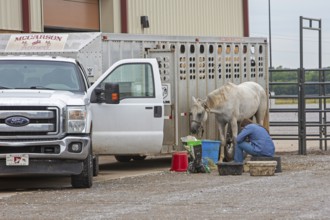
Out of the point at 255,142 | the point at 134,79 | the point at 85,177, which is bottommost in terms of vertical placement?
the point at 85,177

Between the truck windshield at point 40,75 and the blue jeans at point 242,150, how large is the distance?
11.4 feet

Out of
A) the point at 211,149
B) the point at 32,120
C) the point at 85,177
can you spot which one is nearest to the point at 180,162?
the point at 211,149

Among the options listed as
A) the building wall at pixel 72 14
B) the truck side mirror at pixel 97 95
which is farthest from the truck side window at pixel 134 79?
the building wall at pixel 72 14

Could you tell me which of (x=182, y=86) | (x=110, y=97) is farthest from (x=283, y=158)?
(x=110, y=97)

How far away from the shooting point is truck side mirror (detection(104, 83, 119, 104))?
16.5 metres

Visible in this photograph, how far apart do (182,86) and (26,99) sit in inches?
244

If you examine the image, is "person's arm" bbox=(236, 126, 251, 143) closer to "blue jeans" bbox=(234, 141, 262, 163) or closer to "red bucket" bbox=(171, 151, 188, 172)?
"blue jeans" bbox=(234, 141, 262, 163)

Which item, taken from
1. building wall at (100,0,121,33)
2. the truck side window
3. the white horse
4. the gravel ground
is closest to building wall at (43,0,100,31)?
building wall at (100,0,121,33)

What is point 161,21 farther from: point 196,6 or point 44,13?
point 44,13

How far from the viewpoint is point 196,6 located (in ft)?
109

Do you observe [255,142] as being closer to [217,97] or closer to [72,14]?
[217,97]

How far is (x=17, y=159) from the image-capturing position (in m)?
14.5

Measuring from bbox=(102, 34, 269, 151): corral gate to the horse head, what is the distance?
0.32 metres

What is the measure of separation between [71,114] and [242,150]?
14.7 feet
